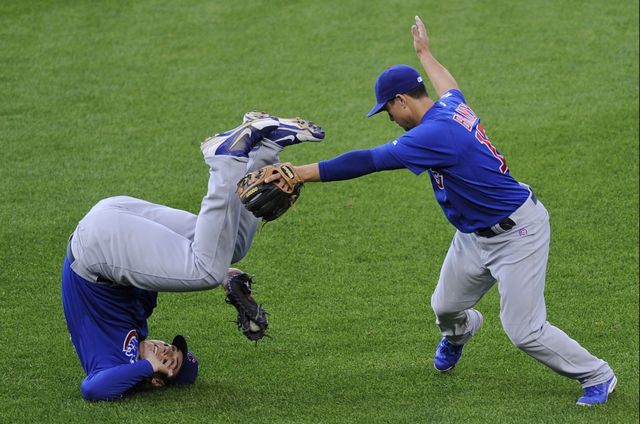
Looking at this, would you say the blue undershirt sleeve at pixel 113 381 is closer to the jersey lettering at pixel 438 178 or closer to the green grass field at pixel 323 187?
the green grass field at pixel 323 187

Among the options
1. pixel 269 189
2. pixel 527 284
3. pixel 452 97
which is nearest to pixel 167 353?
pixel 269 189

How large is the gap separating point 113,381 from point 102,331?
33 centimetres

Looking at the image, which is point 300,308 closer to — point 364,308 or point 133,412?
point 364,308

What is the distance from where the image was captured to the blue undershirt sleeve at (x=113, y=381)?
5516mm

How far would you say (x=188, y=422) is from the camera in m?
5.38

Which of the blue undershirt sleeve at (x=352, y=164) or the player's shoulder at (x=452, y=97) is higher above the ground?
the player's shoulder at (x=452, y=97)

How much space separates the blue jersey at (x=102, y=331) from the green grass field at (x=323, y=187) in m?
0.17

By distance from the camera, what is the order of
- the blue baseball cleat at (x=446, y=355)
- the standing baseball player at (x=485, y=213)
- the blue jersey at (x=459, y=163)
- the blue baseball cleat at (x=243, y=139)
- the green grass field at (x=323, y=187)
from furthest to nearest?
A: the blue baseball cleat at (x=446, y=355) < the green grass field at (x=323, y=187) < the blue baseball cleat at (x=243, y=139) < the standing baseball player at (x=485, y=213) < the blue jersey at (x=459, y=163)

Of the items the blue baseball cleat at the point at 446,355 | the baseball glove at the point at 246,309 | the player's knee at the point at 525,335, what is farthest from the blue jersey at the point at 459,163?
the baseball glove at the point at 246,309

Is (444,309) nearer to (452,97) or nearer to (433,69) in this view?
(452,97)

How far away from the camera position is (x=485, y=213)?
5.53 metres

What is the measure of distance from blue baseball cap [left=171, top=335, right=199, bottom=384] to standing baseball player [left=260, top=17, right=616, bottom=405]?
5.27ft

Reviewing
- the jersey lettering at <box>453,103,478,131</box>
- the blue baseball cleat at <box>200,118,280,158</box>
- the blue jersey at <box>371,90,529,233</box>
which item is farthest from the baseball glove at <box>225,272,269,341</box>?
the jersey lettering at <box>453,103,478,131</box>

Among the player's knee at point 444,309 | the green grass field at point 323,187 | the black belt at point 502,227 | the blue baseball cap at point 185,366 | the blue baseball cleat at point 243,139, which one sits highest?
the blue baseball cleat at point 243,139
